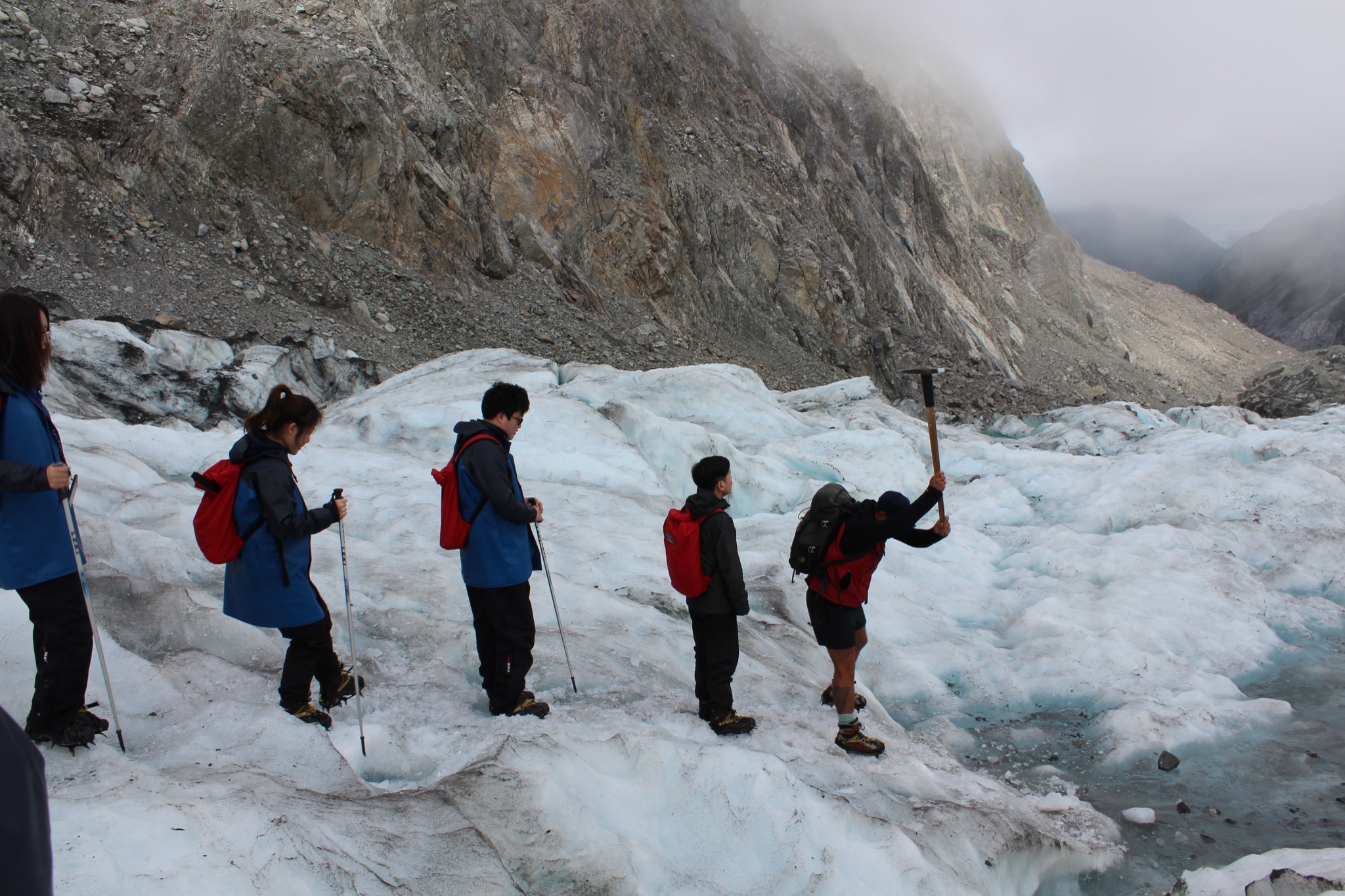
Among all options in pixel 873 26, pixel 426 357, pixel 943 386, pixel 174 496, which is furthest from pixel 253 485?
pixel 873 26

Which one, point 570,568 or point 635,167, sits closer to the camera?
point 570,568

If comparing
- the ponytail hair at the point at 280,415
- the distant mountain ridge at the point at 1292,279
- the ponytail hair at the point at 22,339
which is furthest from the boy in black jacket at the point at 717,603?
the distant mountain ridge at the point at 1292,279

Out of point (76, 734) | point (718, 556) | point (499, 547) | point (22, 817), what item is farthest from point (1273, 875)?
point (76, 734)

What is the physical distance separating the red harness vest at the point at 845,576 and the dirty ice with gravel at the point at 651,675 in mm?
827

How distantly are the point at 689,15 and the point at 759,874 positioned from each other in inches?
1250

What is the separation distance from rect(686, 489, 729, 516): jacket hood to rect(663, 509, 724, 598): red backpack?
0.02 metres

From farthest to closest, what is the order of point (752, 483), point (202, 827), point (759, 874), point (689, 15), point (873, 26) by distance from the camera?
1. point (873, 26)
2. point (689, 15)
3. point (752, 483)
4. point (759, 874)
5. point (202, 827)

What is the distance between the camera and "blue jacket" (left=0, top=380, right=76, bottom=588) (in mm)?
2709

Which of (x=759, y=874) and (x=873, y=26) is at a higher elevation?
(x=873, y=26)

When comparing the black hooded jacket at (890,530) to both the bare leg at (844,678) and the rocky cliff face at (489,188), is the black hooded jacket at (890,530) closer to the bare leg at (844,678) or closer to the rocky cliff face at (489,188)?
the bare leg at (844,678)

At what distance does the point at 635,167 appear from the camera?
2589 cm

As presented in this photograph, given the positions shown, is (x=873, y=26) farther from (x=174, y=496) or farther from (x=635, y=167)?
(x=174, y=496)

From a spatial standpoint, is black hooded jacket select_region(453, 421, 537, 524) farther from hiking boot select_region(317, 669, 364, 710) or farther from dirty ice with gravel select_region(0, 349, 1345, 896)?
hiking boot select_region(317, 669, 364, 710)

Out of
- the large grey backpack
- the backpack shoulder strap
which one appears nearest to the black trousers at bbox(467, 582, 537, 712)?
the backpack shoulder strap
